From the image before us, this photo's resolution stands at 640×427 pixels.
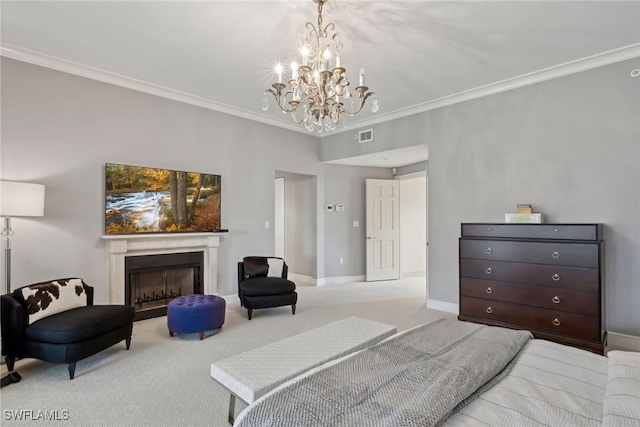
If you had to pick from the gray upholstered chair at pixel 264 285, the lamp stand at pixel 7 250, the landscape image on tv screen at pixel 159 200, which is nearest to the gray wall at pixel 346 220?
the gray upholstered chair at pixel 264 285

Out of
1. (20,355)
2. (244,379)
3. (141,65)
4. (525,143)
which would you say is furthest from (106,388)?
(525,143)

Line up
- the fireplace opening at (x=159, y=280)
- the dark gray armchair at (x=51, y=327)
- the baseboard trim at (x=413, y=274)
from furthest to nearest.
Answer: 1. the baseboard trim at (x=413, y=274)
2. the fireplace opening at (x=159, y=280)
3. the dark gray armchair at (x=51, y=327)

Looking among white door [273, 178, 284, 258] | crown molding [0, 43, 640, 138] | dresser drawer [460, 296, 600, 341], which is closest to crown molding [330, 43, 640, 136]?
crown molding [0, 43, 640, 138]

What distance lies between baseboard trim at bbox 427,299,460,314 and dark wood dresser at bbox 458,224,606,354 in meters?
0.72

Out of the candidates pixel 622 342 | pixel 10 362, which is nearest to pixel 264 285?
pixel 10 362

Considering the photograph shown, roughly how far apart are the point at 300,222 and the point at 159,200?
122 inches

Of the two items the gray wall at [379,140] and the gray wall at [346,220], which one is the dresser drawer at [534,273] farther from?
the gray wall at [346,220]

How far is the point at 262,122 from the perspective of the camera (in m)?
5.53

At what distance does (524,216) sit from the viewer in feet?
12.0

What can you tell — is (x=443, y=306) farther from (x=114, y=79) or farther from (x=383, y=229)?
(x=114, y=79)

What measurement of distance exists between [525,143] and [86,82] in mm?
5346

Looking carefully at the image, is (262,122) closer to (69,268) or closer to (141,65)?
(141,65)

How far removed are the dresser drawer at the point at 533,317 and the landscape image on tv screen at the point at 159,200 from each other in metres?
3.72

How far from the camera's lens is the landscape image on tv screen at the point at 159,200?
3980 mm
